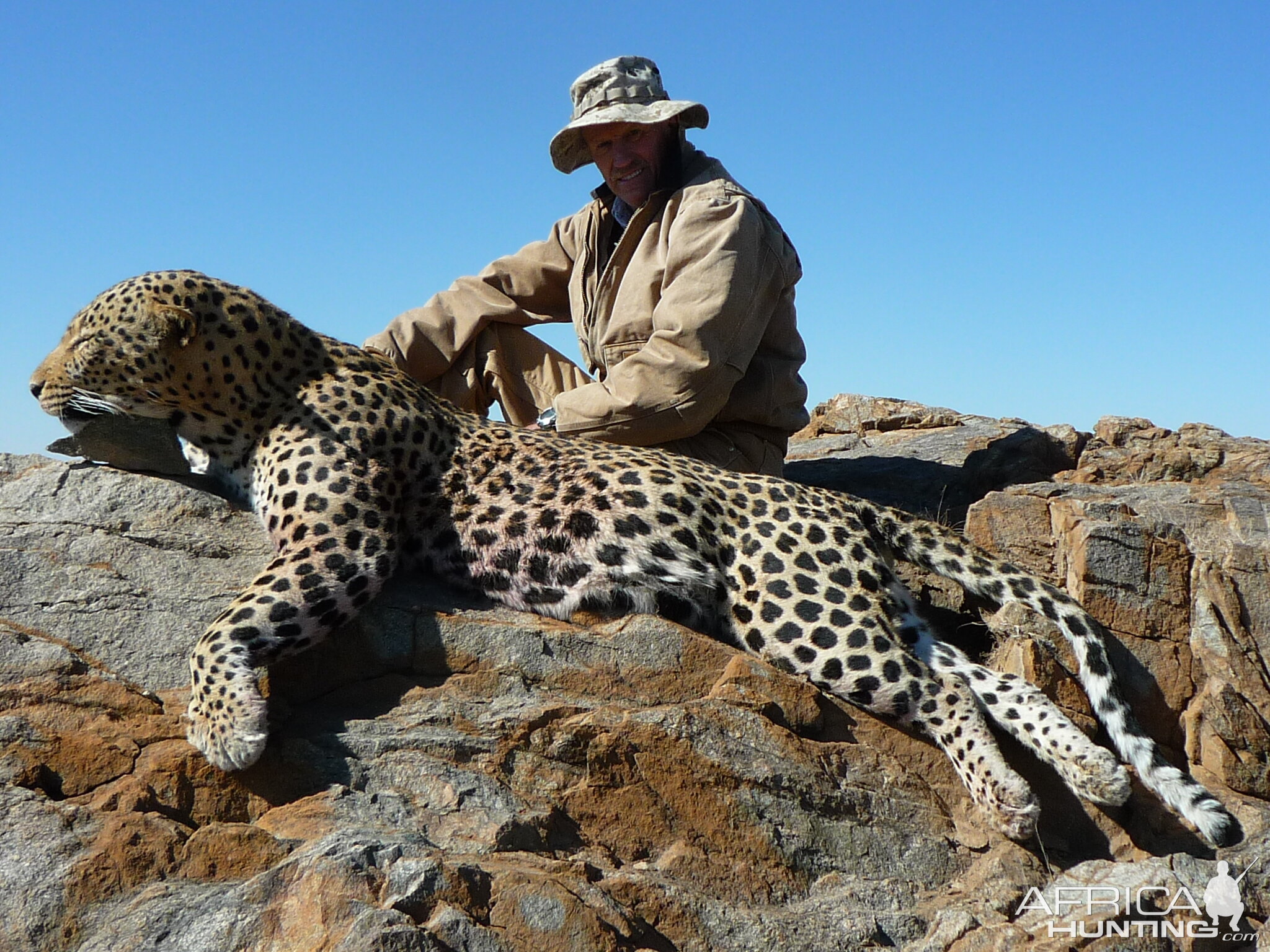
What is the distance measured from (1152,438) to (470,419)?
641 centimetres

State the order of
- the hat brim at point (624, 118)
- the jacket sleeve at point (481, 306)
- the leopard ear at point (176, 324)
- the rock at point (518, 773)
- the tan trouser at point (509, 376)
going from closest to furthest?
the rock at point (518, 773) < the leopard ear at point (176, 324) < the hat brim at point (624, 118) < the jacket sleeve at point (481, 306) < the tan trouser at point (509, 376)

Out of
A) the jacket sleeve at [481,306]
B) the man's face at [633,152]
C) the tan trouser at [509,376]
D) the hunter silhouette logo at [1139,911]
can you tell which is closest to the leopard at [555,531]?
the hunter silhouette logo at [1139,911]

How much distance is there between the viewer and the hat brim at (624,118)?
805 centimetres

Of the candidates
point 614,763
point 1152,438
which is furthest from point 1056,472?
point 614,763

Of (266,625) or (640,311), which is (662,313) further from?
(266,625)

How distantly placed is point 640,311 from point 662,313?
1.62ft

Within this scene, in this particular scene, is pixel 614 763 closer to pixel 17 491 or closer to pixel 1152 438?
pixel 17 491

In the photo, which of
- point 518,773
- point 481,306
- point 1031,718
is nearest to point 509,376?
point 481,306

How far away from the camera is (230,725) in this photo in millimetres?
4773

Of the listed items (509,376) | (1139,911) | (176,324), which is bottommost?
(1139,911)

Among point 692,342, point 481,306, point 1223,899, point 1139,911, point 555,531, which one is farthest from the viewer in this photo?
point 481,306

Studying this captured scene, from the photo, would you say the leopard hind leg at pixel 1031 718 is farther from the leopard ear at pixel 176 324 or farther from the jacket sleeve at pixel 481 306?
the jacket sleeve at pixel 481 306

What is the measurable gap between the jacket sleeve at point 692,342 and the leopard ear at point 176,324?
2.38 m

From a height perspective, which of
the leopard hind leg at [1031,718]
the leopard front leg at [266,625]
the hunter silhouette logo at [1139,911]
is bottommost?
the hunter silhouette logo at [1139,911]
